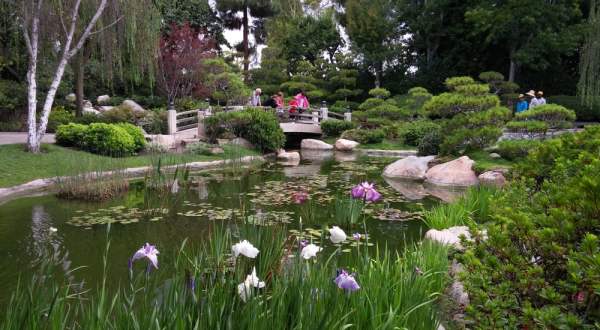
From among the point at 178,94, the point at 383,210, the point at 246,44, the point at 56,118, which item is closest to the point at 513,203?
the point at 383,210

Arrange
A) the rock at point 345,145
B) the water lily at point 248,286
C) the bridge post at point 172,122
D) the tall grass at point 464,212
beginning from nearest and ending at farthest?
the water lily at point 248,286, the tall grass at point 464,212, the bridge post at point 172,122, the rock at point 345,145

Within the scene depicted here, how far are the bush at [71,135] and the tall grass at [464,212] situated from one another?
32.5ft

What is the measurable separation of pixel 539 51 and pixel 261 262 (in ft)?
74.3

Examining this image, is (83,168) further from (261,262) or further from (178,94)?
(178,94)

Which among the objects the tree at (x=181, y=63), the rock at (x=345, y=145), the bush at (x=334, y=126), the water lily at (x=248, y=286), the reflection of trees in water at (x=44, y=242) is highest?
the tree at (x=181, y=63)

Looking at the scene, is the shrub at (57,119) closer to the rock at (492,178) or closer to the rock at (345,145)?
the rock at (345,145)

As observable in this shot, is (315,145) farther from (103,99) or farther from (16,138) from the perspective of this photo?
(103,99)

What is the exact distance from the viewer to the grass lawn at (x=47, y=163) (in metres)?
9.21

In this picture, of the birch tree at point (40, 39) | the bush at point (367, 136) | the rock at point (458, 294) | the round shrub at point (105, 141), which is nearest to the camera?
the rock at point (458, 294)

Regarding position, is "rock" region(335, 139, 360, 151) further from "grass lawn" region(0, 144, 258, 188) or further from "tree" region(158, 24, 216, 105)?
"tree" region(158, 24, 216, 105)

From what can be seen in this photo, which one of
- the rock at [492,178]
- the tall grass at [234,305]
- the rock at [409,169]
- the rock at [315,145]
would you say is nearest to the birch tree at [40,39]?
the rock at [409,169]

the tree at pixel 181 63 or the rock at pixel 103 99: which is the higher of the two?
the tree at pixel 181 63

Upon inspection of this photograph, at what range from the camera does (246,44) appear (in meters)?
30.7

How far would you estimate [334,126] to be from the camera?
21031 millimetres
